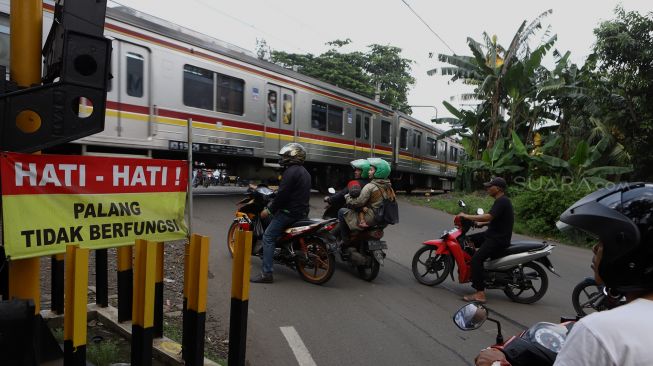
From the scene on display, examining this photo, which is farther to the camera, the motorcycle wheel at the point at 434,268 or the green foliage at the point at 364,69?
the green foliage at the point at 364,69

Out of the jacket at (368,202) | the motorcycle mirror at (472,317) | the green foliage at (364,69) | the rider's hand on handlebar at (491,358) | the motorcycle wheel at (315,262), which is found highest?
the green foliage at (364,69)

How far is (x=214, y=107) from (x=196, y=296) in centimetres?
817

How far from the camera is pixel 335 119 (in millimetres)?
14836

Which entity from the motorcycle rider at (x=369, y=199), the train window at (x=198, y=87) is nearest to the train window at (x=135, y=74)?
the train window at (x=198, y=87)

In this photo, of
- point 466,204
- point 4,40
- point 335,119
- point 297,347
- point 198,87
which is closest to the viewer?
point 297,347

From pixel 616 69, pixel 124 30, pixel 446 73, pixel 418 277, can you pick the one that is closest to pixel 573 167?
pixel 616 69

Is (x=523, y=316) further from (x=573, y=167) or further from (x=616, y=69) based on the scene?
(x=616, y=69)

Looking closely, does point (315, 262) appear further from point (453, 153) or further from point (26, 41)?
point (453, 153)

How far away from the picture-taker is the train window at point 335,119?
1457 centimetres

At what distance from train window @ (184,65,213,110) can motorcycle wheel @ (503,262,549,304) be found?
7.25m

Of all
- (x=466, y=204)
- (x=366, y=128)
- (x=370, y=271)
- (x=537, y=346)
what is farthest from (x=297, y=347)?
(x=366, y=128)

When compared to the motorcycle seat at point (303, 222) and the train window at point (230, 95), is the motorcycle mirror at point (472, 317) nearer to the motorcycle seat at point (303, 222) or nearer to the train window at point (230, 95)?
the motorcycle seat at point (303, 222)

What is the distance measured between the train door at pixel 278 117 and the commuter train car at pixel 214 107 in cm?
3

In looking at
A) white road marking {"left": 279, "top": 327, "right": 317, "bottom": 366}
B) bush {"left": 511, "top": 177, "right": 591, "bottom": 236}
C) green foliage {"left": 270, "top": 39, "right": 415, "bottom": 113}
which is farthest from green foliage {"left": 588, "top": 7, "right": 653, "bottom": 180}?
green foliage {"left": 270, "top": 39, "right": 415, "bottom": 113}
